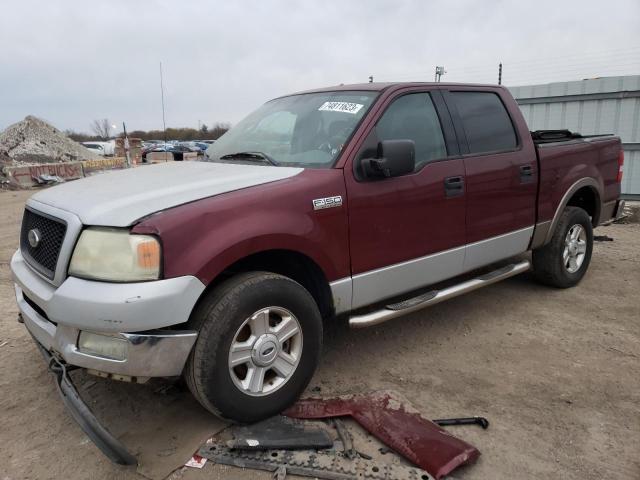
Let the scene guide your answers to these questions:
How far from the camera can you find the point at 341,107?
11.5ft

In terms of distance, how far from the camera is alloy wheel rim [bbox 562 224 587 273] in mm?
4945

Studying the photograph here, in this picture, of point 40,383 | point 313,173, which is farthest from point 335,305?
point 40,383

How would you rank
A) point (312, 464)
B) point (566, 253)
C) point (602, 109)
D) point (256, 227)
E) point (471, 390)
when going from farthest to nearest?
point (602, 109), point (566, 253), point (471, 390), point (256, 227), point (312, 464)

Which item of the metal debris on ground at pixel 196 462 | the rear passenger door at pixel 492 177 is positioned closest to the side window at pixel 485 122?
the rear passenger door at pixel 492 177

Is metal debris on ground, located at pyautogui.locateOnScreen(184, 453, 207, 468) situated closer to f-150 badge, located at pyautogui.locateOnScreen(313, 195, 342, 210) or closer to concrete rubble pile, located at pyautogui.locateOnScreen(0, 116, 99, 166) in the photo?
f-150 badge, located at pyautogui.locateOnScreen(313, 195, 342, 210)

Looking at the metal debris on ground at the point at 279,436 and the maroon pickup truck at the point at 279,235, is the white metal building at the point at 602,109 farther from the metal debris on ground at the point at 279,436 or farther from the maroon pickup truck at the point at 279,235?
the metal debris on ground at the point at 279,436

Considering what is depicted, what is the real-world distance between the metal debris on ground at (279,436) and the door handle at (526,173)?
2.70m

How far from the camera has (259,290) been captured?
2.65 metres

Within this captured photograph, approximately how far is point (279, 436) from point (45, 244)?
5.37 feet

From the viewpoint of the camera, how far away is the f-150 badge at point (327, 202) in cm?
295

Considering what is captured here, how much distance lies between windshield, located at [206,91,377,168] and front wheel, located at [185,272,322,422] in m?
0.94

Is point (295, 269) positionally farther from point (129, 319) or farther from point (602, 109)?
point (602, 109)

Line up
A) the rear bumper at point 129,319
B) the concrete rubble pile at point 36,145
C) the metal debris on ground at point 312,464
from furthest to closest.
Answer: the concrete rubble pile at point 36,145
the metal debris on ground at point 312,464
the rear bumper at point 129,319

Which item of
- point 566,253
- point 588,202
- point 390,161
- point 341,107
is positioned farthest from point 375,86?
point 588,202
